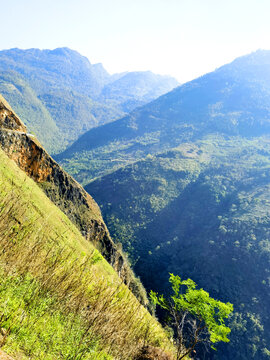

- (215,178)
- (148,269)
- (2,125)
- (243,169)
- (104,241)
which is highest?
(2,125)

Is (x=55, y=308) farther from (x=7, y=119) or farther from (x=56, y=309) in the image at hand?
(x=7, y=119)

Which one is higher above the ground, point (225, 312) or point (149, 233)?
point (225, 312)

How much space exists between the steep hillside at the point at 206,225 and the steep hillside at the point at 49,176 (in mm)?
54968

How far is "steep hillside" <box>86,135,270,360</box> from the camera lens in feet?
226

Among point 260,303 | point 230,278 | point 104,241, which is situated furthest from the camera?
point 230,278

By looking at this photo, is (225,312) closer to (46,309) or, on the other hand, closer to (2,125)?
(46,309)

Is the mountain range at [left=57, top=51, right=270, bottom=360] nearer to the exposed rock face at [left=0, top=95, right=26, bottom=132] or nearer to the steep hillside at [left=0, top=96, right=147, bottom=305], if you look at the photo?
the steep hillside at [left=0, top=96, right=147, bottom=305]

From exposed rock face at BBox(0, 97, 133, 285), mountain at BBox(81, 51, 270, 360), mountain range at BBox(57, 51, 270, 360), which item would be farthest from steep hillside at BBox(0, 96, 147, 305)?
mountain range at BBox(57, 51, 270, 360)

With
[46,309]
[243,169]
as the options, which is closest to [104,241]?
[46,309]

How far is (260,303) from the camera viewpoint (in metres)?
67.7

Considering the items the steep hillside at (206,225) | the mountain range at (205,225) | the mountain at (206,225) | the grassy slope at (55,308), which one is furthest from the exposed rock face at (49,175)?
the steep hillside at (206,225)

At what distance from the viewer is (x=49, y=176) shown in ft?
90.7

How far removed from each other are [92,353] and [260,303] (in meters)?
82.9

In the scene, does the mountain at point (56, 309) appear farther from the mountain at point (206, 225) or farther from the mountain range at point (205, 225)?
the mountain at point (206, 225)
